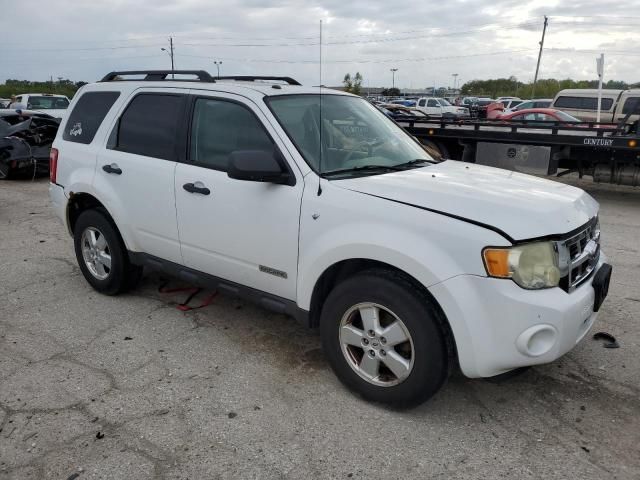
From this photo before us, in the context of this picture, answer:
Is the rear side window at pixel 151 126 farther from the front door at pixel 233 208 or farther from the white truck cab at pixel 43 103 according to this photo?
the white truck cab at pixel 43 103

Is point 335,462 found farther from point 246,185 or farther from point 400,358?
point 246,185

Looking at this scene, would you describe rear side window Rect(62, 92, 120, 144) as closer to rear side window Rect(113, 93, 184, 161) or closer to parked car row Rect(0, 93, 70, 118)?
rear side window Rect(113, 93, 184, 161)

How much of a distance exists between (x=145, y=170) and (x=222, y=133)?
0.78 m

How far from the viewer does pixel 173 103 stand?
13.5ft

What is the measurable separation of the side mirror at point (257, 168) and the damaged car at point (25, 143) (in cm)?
1018

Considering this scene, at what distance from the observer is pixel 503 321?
2676mm

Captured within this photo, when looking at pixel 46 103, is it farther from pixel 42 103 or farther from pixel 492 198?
pixel 492 198

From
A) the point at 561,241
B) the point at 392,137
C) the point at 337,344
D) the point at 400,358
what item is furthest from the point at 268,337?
the point at 561,241

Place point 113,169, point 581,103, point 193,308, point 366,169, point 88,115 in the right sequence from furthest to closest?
1. point 581,103
2. point 88,115
3. point 193,308
4. point 113,169
5. point 366,169

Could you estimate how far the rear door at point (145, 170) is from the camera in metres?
4.06

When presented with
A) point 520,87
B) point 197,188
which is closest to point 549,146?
point 197,188

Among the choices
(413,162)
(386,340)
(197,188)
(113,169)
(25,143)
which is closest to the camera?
(386,340)

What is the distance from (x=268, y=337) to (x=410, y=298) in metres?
1.60

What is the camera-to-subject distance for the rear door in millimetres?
4062
